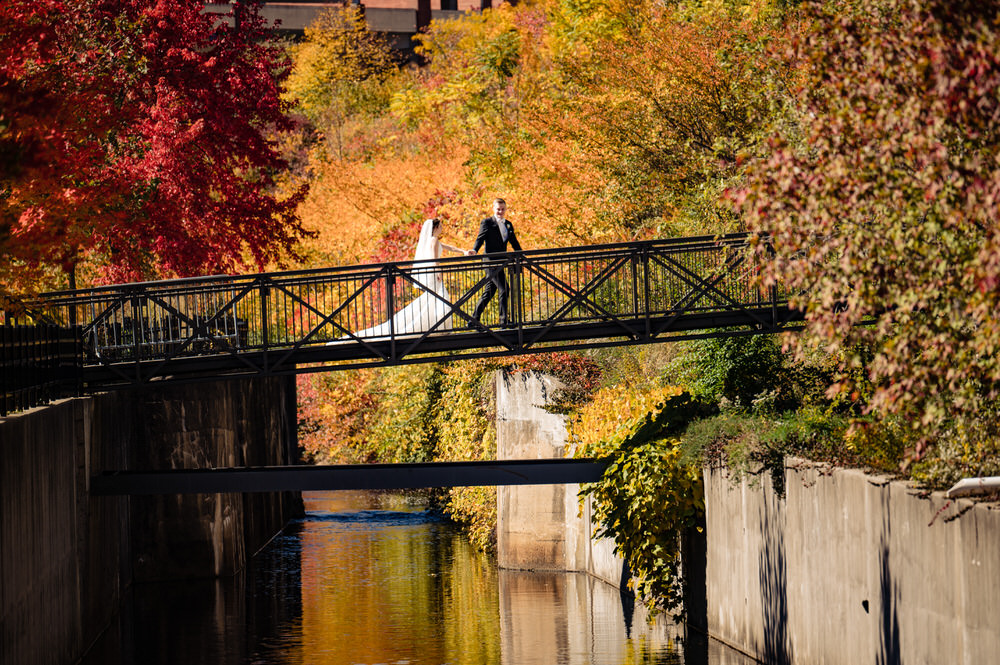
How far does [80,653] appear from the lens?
61.5 ft

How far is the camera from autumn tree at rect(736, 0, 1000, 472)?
852 centimetres

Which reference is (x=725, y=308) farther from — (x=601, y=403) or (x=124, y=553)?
(x=124, y=553)

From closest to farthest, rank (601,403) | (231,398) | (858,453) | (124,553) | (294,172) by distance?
(858,453), (601,403), (124,553), (231,398), (294,172)

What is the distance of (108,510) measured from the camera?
73.5 feet

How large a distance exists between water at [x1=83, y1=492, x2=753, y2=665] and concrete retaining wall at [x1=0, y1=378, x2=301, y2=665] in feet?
1.99

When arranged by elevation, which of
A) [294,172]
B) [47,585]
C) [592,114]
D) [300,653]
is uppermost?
[294,172]

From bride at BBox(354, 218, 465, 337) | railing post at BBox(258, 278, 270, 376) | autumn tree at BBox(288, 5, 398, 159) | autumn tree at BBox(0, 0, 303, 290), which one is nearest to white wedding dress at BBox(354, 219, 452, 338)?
bride at BBox(354, 218, 465, 337)

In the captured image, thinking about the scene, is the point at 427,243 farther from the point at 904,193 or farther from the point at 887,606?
the point at 904,193

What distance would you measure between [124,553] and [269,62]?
8.74 metres

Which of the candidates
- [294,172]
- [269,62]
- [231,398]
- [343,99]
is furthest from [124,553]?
[343,99]

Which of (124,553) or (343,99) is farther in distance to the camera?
(343,99)

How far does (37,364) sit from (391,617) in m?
6.88

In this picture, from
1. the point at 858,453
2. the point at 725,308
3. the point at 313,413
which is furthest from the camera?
the point at 313,413

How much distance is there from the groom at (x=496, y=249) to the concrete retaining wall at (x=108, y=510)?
5.42m
